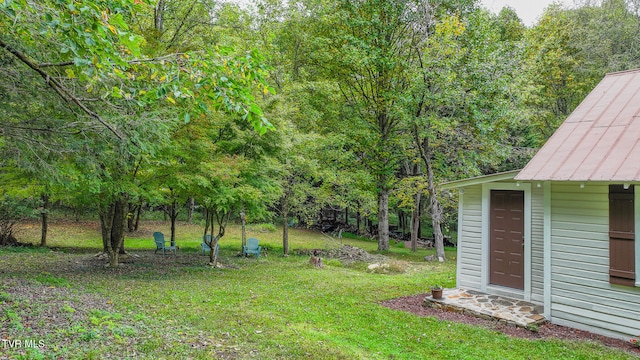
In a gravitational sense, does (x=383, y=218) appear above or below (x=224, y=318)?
above

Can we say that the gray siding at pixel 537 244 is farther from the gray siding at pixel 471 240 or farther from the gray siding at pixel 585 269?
the gray siding at pixel 471 240

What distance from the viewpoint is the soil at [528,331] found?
18.6 ft

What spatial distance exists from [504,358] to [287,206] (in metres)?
10.6

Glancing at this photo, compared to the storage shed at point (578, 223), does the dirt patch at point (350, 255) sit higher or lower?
lower

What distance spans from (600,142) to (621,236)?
1.53m

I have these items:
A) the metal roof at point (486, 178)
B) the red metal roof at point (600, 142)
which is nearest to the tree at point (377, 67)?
Answer: the metal roof at point (486, 178)

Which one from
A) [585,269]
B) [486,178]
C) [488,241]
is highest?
[486,178]

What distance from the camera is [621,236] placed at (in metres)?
5.76

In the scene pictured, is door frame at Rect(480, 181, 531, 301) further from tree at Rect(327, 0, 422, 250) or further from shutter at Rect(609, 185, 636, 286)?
tree at Rect(327, 0, 422, 250)

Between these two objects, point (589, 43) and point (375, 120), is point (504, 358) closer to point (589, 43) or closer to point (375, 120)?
point (375, 120)

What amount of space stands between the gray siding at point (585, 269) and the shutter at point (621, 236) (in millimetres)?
95

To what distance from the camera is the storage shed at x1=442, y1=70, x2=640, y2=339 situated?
573cm

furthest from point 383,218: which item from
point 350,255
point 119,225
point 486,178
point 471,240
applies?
point 119,225

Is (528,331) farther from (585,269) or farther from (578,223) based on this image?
(578,223)
